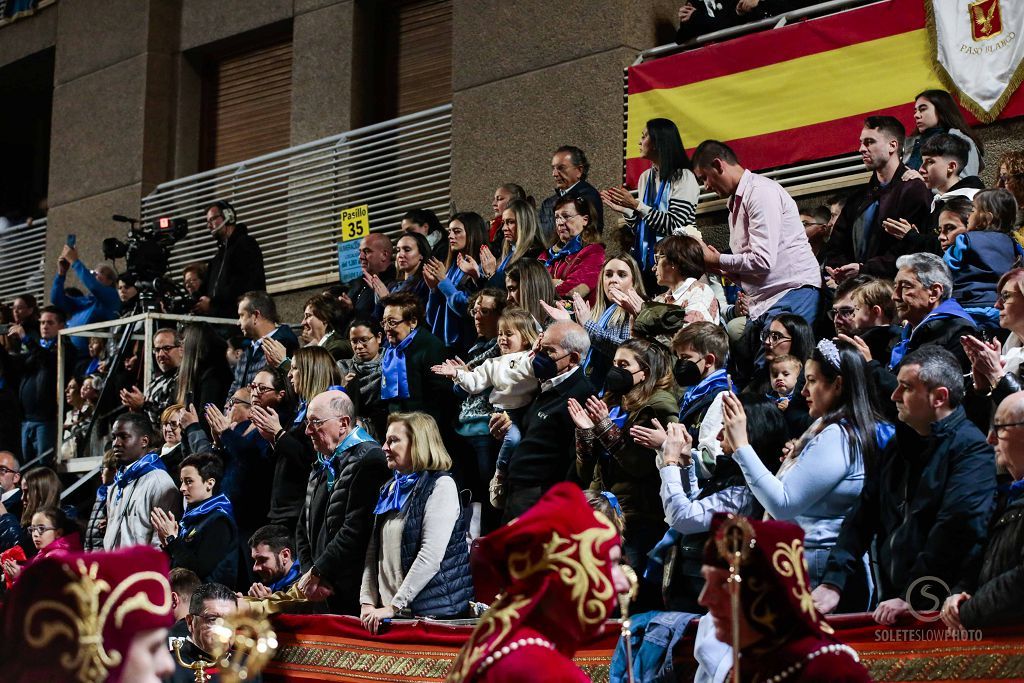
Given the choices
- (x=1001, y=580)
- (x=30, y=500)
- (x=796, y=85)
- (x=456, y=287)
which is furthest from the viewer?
(x=30, y=500)

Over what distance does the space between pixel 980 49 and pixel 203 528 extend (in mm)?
5781

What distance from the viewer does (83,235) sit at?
654 inches

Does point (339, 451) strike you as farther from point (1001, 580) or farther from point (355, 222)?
point (355, 222)

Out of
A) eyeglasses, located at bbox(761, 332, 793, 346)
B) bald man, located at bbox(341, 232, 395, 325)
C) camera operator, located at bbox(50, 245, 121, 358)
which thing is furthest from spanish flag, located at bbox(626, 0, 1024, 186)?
camera operator, located at bbox(50, 245, 121, 358)

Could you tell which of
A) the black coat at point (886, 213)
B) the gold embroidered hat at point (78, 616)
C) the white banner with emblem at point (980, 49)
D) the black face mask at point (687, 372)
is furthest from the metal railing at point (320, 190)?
the gold embroidered hat at point (78, 616)

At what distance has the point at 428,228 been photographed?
34.9 ft

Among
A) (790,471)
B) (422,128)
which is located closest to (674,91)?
(422,128)

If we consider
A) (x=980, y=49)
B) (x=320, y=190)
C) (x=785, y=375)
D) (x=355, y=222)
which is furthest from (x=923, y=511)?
(x=320, y=190)

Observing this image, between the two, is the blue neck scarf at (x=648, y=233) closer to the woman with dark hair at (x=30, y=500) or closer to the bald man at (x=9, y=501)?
the woman with dark hair at (x=30, y=500)

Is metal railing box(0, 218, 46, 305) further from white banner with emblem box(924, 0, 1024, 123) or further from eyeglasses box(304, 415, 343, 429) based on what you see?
white banner with emblem box(924, 0, 1024, 123)

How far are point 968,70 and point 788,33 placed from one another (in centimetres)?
144

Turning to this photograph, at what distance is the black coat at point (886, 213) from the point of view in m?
7.66

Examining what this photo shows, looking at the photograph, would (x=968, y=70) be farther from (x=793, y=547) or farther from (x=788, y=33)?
(x=793, y=547)

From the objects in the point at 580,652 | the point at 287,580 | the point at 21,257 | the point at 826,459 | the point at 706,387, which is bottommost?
the point at 580,652
